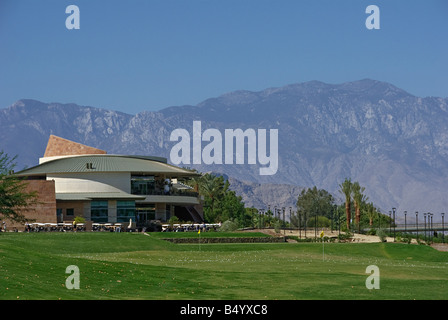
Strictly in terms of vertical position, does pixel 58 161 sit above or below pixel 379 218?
above

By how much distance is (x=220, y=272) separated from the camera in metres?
41.5

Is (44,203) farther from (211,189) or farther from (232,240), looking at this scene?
(211,189)

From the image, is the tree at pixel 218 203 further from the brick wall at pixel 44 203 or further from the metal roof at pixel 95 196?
the brick wall at pixel 44 203

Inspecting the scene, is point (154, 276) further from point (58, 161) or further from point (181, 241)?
point (58, 161)

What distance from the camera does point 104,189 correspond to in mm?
121562

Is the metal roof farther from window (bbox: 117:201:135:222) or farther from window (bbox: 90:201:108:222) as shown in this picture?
window (bbox: 90:201:108:222)

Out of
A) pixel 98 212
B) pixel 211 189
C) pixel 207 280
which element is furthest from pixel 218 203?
pixel 207 280

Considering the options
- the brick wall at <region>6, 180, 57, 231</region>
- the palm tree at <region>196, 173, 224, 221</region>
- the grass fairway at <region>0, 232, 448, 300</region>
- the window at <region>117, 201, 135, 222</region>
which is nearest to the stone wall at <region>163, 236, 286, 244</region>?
the brick wall at <region>6, 180, 57, 231</region>

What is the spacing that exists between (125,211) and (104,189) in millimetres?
5260

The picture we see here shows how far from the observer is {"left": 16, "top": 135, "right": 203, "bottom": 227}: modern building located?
374 feet

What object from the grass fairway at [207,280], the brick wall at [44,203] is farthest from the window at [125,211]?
the grass fairway at [207,280]

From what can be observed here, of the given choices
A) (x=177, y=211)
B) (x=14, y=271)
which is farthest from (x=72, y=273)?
(x=177, y=211)

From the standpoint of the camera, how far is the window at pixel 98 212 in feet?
385

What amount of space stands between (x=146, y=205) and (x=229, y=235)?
3681 cm
